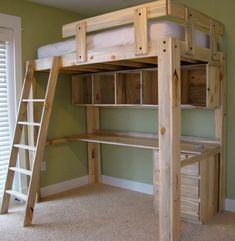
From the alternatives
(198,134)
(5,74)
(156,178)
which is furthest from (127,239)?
(5,74)

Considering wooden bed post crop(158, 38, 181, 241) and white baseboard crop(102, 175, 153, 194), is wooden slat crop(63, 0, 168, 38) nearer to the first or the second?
wooden bed post crop(158, 38, 181, 241)

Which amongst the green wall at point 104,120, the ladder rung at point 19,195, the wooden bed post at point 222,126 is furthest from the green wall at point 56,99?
the wooden bed post at point 222,126

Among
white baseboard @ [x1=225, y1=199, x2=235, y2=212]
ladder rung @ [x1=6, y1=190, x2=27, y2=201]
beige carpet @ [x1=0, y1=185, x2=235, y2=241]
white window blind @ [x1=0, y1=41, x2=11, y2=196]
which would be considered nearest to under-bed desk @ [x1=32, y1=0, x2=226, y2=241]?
white baseboard @ [x1=225, y1=199, x2=235, y2=212]

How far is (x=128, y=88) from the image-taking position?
3.96 m

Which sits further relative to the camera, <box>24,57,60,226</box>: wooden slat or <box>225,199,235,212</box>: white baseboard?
<box>225,199,235,212</box>: white baseboard

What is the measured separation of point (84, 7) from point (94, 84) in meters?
0.99

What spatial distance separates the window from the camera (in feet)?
11.7

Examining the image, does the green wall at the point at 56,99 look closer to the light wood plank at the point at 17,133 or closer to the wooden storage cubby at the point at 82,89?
the wooden storage cubby at the point at 82,89

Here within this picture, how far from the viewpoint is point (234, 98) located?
3.29 m

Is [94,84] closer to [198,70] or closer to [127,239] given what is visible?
[198,70]

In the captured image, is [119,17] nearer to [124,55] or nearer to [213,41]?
[124,55]

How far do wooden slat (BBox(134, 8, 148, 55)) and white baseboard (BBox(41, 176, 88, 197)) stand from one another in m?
2.36

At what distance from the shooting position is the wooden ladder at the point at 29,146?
3111mm

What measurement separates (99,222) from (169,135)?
1303 mm
